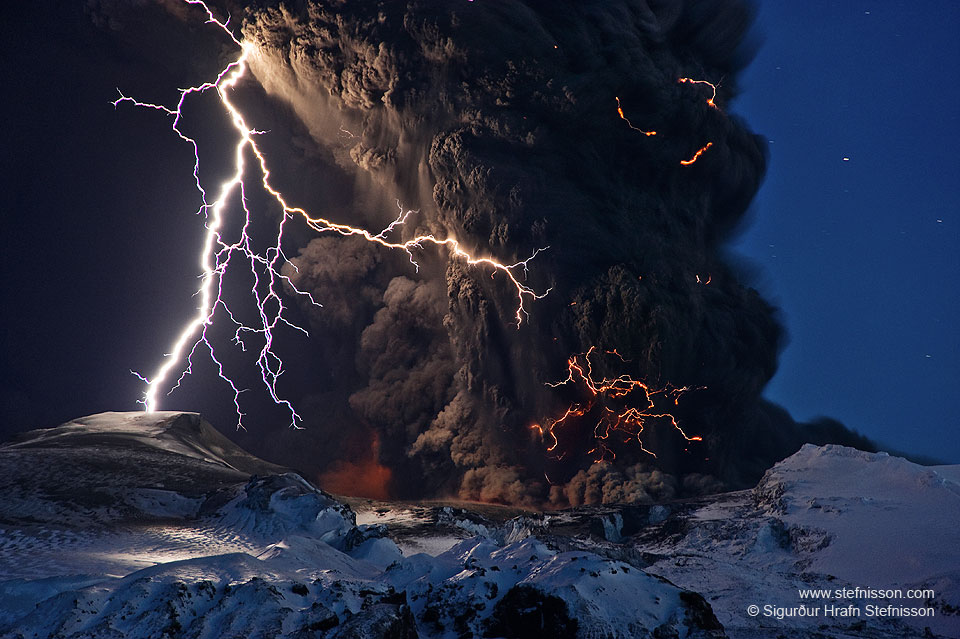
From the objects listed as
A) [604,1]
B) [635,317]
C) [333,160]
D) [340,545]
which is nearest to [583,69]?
[604,1]

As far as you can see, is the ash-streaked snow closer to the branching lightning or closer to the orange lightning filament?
the branching lightning

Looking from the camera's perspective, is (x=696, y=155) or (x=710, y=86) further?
(x=710, y=86)

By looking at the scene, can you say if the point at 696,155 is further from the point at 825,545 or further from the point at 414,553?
the point at 414,553

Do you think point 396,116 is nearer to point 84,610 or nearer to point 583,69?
point 583,69

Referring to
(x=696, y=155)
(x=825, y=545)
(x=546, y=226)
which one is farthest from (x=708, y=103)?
(x=825, y=545)

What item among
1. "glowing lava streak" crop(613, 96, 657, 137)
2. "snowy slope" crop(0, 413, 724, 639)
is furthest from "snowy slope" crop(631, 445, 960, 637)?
"glowing lava streak" crop(613, 96, 657, 137)

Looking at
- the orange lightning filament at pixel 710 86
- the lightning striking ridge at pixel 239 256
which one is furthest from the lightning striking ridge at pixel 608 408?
the orange lightning filament at pixel 710 86

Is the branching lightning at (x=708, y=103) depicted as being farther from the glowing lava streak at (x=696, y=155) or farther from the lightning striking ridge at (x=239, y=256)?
the lightning striking ridge at (x=239, y=256)
